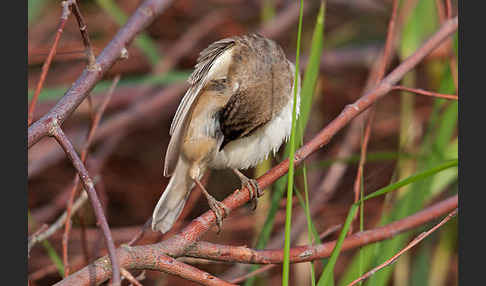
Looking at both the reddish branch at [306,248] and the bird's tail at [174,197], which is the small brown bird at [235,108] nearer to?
the bird's tail at [174,197]

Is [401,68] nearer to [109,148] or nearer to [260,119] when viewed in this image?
[260,119]

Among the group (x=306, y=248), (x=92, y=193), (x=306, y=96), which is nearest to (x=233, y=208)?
(x=306, y=248)

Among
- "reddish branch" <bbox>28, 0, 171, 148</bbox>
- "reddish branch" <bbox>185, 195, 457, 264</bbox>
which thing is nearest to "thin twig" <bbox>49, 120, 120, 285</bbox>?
"reddish branch" <bbox>28, 0, 171, 148</bbox>

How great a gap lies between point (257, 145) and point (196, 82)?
286mm

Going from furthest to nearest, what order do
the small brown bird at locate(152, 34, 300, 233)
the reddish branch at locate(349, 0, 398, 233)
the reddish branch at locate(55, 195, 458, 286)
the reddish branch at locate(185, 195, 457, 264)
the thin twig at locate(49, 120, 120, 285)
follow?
the small brown bird at locate(152, 34, 300, 233) → the reddish branch at locate(349, 0, 398, 233) → the reddish branch at locate(185, 195, 457, 264) → the reddish branch at locate(55, 195, 458, 286) → the thin twig at locate(49, 120, 120, 285)

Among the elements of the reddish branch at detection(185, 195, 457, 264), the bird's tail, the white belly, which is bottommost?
the reddish branch at detection(185, 195, 457, 264)

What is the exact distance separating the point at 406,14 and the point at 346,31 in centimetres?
48

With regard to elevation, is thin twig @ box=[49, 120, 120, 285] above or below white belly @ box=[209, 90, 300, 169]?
below

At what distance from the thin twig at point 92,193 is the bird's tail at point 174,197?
0.67m

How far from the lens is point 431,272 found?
7.66ft

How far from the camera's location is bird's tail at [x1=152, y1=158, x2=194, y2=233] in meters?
1.68

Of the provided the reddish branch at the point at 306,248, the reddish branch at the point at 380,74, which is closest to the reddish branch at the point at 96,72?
the reddish branch at the point at 306,248

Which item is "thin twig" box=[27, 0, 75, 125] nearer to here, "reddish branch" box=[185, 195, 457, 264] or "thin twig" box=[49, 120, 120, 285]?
"thin twig" box=[49, 120, 120, 285]

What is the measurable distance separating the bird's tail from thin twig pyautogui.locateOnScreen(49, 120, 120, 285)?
26.5 inches
